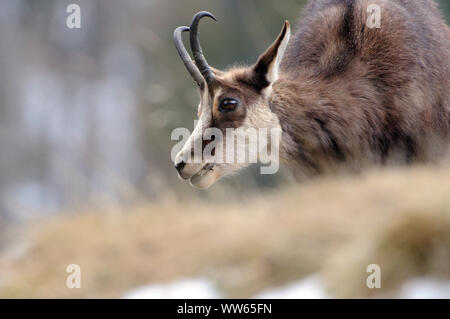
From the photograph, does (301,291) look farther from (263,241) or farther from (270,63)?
(270,63)

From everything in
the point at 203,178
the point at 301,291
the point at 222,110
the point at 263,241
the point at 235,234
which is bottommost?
the point at 301,291

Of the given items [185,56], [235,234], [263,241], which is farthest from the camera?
[235,234]

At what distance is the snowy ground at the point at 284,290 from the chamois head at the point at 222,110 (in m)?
0.83

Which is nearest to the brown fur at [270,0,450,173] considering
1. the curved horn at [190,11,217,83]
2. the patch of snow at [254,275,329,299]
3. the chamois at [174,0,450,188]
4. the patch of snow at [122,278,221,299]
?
the chamois at [174,0,450,188]

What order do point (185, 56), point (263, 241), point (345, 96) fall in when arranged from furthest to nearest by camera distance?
point (263, 241)
point (345, 96)
point (185, 56)

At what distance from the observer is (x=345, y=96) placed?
473 centimetres

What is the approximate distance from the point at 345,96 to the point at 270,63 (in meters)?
0.64

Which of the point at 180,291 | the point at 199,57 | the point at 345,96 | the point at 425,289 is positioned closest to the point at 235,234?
the point at 180,291

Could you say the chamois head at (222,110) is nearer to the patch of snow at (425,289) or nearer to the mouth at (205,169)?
the mouth at (205,169)

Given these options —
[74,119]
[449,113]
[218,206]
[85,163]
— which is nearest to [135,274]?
[218,206]

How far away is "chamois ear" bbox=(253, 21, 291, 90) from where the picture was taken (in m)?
4.27

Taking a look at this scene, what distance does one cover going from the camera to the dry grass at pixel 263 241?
4.00 meters

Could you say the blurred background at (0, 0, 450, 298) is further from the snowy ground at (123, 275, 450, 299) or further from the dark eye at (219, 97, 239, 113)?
the dark eye at (219, 97, 239, 113)

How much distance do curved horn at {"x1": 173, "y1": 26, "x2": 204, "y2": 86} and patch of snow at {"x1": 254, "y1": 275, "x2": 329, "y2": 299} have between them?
1457 mm
